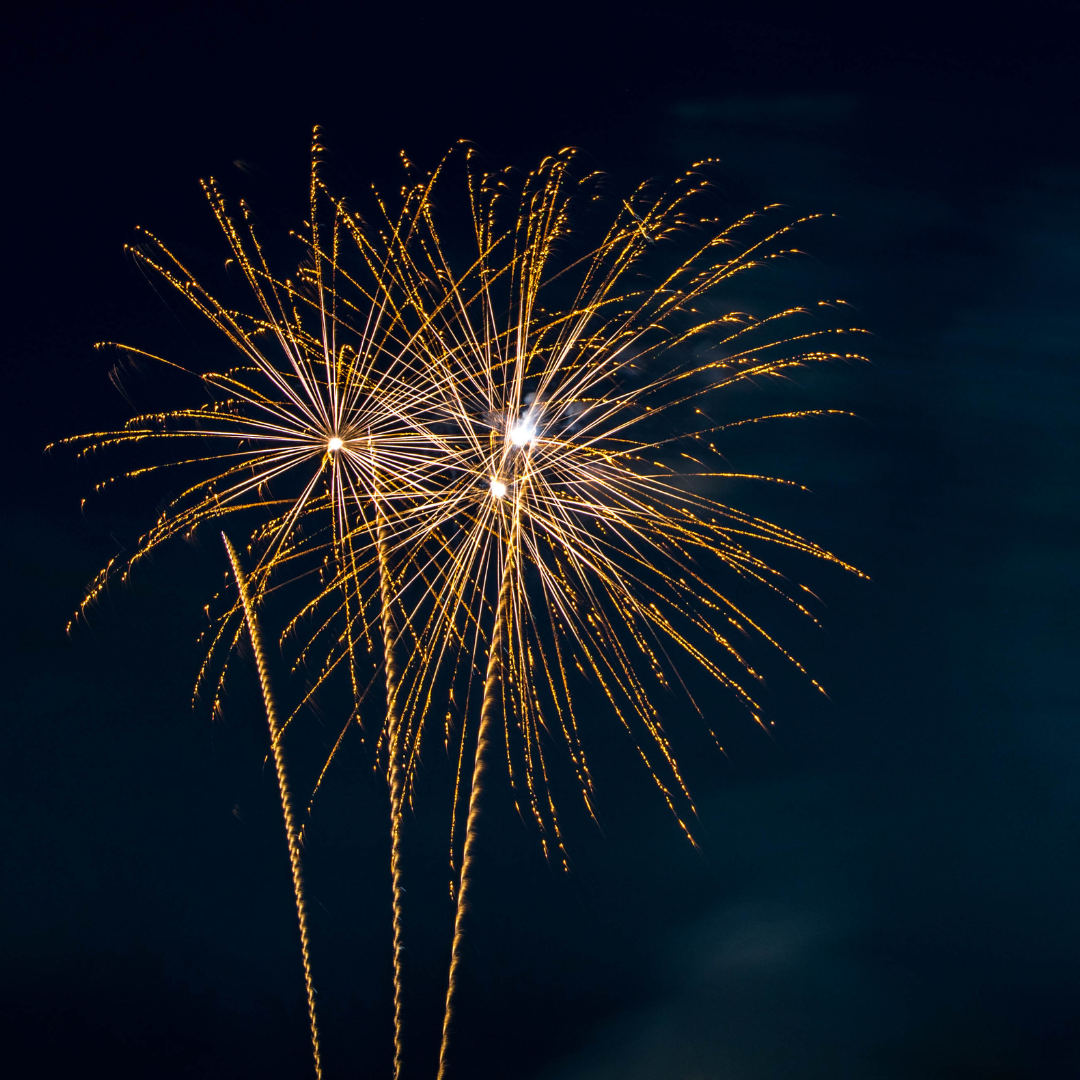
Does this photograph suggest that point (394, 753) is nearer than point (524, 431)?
No

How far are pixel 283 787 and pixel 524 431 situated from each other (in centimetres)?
420

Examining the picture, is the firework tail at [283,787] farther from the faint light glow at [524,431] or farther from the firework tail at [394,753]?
the faint light glow at [524,431]

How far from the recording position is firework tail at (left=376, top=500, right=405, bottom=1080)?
17.2 feet

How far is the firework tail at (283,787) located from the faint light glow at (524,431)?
8.61ft

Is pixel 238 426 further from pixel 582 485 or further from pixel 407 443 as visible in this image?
pixel 582 485

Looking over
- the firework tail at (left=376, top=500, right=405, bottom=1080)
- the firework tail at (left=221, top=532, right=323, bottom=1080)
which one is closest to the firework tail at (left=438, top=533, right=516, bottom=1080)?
the firework tail at (left=376, top=500, right=405, bottom=1080)

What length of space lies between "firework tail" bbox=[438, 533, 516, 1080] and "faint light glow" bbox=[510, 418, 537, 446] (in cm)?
74

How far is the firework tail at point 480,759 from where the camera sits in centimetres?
541

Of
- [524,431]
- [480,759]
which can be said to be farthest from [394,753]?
[524,431]

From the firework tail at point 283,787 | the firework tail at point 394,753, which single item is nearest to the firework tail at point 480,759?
the firework tail at point 394,753

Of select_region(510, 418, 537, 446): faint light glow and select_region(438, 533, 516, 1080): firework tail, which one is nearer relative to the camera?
select_region(510, 418, 537, 446): faint light glow

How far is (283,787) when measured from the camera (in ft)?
21.4

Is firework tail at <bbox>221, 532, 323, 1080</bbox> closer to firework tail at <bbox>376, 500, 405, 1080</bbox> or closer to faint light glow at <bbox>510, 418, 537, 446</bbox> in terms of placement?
firework tail at <bbox>376, 500, 405, 1080</bbox>

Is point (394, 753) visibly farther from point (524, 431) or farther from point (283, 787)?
point (524, 431)
